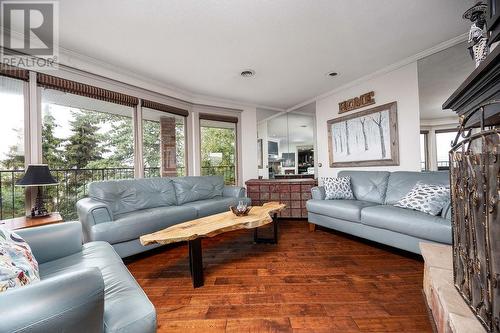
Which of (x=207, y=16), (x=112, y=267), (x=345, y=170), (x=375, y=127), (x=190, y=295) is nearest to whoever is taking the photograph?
(x=112, y=267)

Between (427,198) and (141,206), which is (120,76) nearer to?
(141,206)

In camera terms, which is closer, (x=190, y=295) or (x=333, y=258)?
(x=190, y=295)

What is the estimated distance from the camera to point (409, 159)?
9.80ft

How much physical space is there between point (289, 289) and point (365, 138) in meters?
2.80

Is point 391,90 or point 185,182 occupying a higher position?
point 391,90

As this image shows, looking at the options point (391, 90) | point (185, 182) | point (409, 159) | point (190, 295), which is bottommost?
point (190, 295)

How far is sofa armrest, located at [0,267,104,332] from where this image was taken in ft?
1.83

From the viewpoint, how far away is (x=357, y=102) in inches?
141

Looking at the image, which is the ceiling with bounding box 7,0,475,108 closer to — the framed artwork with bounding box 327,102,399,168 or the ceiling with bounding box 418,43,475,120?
the ceiling with bounding box 418,43,475,120

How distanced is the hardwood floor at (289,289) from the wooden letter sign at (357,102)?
2199mm

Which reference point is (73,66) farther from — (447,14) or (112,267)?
(447,14)

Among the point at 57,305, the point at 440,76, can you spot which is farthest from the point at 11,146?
the point at 440,76

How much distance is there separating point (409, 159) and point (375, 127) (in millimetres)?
686

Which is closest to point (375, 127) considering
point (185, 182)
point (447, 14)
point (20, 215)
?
point (447, 14)
